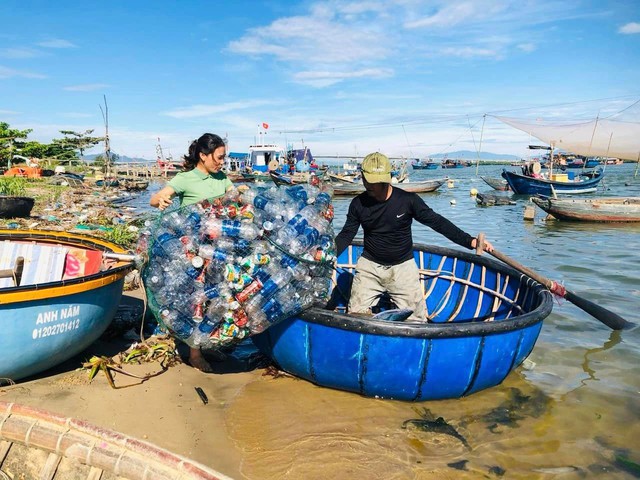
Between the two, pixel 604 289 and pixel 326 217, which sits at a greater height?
pixel 326 217

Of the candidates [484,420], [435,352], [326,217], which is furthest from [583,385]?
[326,217]

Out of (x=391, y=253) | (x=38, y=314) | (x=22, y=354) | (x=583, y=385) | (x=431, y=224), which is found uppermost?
(x=431, y=224)

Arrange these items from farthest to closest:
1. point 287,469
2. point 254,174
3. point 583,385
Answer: point 254,174 < point 583,385 < point 287,469

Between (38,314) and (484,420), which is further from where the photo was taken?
(484,420)

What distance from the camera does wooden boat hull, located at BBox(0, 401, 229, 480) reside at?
8.57ft

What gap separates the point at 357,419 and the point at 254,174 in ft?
117

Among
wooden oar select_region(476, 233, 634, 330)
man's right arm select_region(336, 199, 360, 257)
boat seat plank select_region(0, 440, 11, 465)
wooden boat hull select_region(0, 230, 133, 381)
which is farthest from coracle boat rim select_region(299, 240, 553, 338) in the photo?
boat seat plank select_region(0, 440, 11, 465)

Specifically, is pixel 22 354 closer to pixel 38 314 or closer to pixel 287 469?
pixel 38 314

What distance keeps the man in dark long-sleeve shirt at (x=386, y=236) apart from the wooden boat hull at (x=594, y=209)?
15.7 meters

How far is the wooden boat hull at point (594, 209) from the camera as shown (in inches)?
687

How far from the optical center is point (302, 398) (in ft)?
14.7

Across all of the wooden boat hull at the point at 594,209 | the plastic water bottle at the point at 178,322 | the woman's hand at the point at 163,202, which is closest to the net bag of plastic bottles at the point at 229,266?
the plastic water bottle at the point at 178,322

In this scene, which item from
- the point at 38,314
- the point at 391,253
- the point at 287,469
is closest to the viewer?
the point at 287,469

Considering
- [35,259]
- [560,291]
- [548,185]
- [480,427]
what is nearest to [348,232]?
[480,427]
